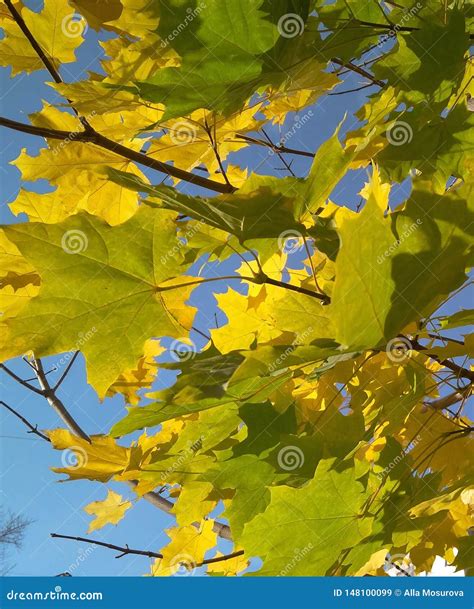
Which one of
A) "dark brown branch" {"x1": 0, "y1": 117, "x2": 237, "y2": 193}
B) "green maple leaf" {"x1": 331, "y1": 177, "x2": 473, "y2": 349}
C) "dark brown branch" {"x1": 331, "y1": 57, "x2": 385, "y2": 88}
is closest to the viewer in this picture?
"green maple leaf" {"x1": 331, "y1": 177, "x2": 473, "y2": 349}

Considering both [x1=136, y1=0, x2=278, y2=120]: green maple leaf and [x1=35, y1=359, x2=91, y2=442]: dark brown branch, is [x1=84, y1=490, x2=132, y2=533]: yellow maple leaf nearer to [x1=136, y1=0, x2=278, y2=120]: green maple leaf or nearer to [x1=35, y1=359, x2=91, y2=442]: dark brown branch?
[x1=35, y1=359, x2=91, y2=442]: dark brown branch

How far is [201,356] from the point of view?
922 millimetres

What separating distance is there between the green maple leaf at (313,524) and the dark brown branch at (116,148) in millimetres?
617

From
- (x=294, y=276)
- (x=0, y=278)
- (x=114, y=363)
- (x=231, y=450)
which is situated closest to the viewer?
(x=114, y=363)

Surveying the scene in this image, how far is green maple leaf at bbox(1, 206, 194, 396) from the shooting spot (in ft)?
3.26

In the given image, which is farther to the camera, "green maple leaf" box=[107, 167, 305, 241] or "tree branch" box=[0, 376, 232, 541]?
"tree branch" box=[0, 376, 232, 541]

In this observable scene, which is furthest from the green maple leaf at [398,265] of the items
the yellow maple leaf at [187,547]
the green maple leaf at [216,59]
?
the yellow maple leaf at [187,547]

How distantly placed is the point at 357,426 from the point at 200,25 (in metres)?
0.78

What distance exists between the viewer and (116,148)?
1182mm

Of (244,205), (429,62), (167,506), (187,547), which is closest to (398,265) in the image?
(244,205)

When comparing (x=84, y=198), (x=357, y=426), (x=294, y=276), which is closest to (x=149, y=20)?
(x=84, y=198)

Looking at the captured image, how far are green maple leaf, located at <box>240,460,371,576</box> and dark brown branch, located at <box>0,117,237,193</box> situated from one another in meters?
0.62

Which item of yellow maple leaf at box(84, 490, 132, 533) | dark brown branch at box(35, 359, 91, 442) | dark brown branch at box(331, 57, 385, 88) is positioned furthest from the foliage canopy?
dark brown branch at box(35, 359, 91, 442)

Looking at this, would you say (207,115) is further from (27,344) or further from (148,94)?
(27,344)
